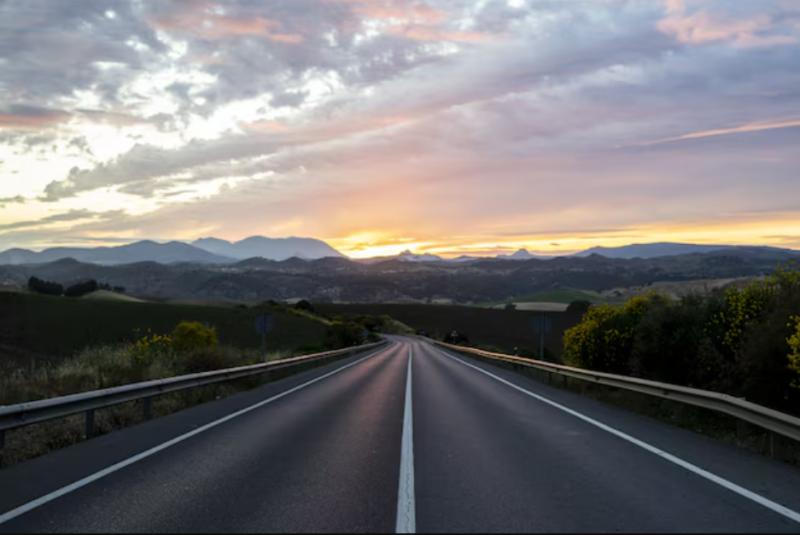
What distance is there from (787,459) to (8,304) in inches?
3185

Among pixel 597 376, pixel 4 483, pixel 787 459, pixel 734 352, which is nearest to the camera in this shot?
pixel 4 483

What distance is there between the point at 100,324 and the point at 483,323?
2455 inches

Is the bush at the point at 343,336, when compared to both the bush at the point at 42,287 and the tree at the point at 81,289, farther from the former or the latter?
the tree at the point at 81,289

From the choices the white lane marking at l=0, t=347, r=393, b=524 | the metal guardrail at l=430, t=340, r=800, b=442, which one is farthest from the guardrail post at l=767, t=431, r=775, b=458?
the white lane marking at l=0, t=347, r=393, b=524

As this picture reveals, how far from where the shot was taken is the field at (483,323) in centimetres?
7969

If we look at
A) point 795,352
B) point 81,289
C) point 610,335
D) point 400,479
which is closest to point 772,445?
point 795,352

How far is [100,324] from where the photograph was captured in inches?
2808

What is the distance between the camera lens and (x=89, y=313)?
78125mm

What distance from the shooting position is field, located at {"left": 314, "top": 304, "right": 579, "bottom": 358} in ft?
261

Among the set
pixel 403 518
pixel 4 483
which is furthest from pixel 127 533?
pixel 4 483

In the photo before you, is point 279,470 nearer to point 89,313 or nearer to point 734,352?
point 734,352

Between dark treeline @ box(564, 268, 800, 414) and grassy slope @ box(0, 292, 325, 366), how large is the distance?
115 feet

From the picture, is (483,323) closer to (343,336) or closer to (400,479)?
(343,336)

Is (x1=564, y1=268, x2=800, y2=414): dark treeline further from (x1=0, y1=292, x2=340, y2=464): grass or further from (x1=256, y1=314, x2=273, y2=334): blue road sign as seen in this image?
(x1=256, y1=314, x2=273, y2=334): blue road sign
